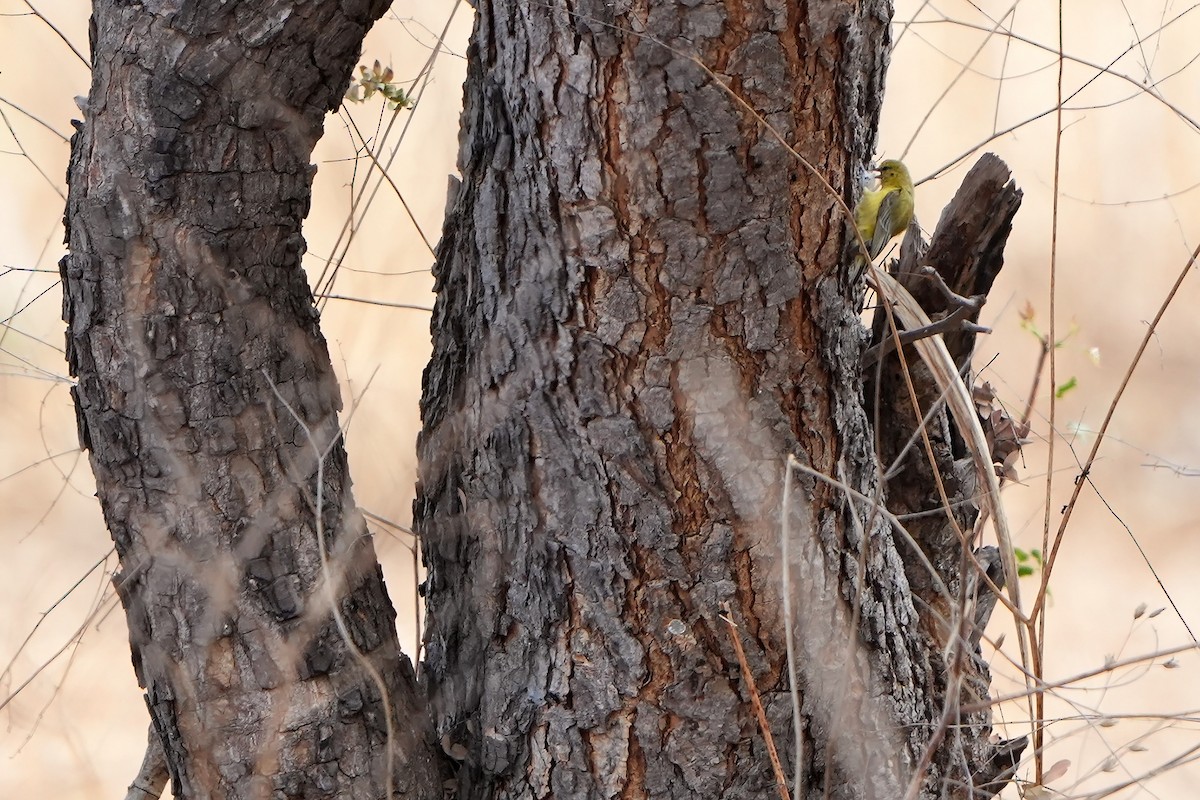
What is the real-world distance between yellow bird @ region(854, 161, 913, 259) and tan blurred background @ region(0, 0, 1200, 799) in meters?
0.78

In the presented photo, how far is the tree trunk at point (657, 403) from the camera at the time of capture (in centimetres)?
82

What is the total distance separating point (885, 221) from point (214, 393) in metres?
0.78

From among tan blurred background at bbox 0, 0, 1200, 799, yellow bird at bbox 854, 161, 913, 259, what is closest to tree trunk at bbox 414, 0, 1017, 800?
yellow bird at bbox 854, 161, 913, 259

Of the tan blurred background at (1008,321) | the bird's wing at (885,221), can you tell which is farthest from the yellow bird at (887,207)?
the tan blurred background at (1008,321)

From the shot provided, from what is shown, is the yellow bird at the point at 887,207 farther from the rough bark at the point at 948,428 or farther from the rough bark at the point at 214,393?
the rough bark at the point at 214,393

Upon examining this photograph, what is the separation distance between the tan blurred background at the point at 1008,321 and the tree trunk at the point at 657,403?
88 centimetres

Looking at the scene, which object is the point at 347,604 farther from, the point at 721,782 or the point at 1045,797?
the point at 1045,797

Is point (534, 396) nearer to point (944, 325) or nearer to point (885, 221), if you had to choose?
point (944, 325)

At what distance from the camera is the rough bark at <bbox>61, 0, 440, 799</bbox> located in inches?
32.8

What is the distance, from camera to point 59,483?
2.64 metres

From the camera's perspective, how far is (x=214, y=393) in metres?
0.86

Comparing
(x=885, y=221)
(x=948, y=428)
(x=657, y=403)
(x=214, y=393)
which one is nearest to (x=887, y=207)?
(x=885, y=221)

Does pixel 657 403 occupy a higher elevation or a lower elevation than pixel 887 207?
lower

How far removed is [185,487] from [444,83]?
112 centimetres
